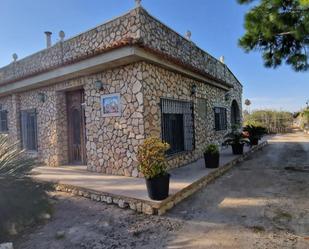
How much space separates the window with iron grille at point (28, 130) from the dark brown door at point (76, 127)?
88.6 inches

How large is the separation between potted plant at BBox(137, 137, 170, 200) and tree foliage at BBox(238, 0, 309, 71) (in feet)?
13.3

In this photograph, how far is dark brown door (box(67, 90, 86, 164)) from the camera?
29.9 ft

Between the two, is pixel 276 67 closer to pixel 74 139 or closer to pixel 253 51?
pixel 253 51

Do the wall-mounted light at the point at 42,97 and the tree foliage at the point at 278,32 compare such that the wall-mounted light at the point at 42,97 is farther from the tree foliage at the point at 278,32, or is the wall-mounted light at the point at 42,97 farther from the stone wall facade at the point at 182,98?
→ the tree foliage at the point at 278,32

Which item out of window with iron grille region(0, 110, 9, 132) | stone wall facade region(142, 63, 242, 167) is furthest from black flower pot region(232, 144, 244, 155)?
window with iron grille region(0, 110, 9, 132)

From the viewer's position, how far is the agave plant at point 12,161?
13.6 feet

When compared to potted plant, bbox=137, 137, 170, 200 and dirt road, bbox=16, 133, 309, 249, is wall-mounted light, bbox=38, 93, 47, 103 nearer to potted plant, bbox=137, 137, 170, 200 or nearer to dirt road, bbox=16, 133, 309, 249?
dirt road, bbox=16, 133, 309, 249

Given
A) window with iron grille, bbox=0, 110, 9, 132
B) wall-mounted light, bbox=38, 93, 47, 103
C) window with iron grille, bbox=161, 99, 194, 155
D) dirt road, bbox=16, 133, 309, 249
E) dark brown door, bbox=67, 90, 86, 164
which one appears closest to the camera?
dirt road, bbox=16, 133, 309, 249

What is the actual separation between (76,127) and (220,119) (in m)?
7.81

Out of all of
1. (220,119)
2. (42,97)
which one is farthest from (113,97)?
(220,119)

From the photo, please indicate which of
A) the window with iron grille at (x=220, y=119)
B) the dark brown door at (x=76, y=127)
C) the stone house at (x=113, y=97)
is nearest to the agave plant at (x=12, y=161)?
the stone house at (x=113, y=97)

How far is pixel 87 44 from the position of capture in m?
7.84

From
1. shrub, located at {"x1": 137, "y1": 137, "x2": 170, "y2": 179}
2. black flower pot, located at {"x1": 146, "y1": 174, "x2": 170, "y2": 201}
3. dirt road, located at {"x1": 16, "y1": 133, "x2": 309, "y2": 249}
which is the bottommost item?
dirt road, located at {"x1": 16, "y1": 133, "x2": 309, "y2": 249}

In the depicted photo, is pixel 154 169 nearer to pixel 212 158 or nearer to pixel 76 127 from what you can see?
pixel 212 158
